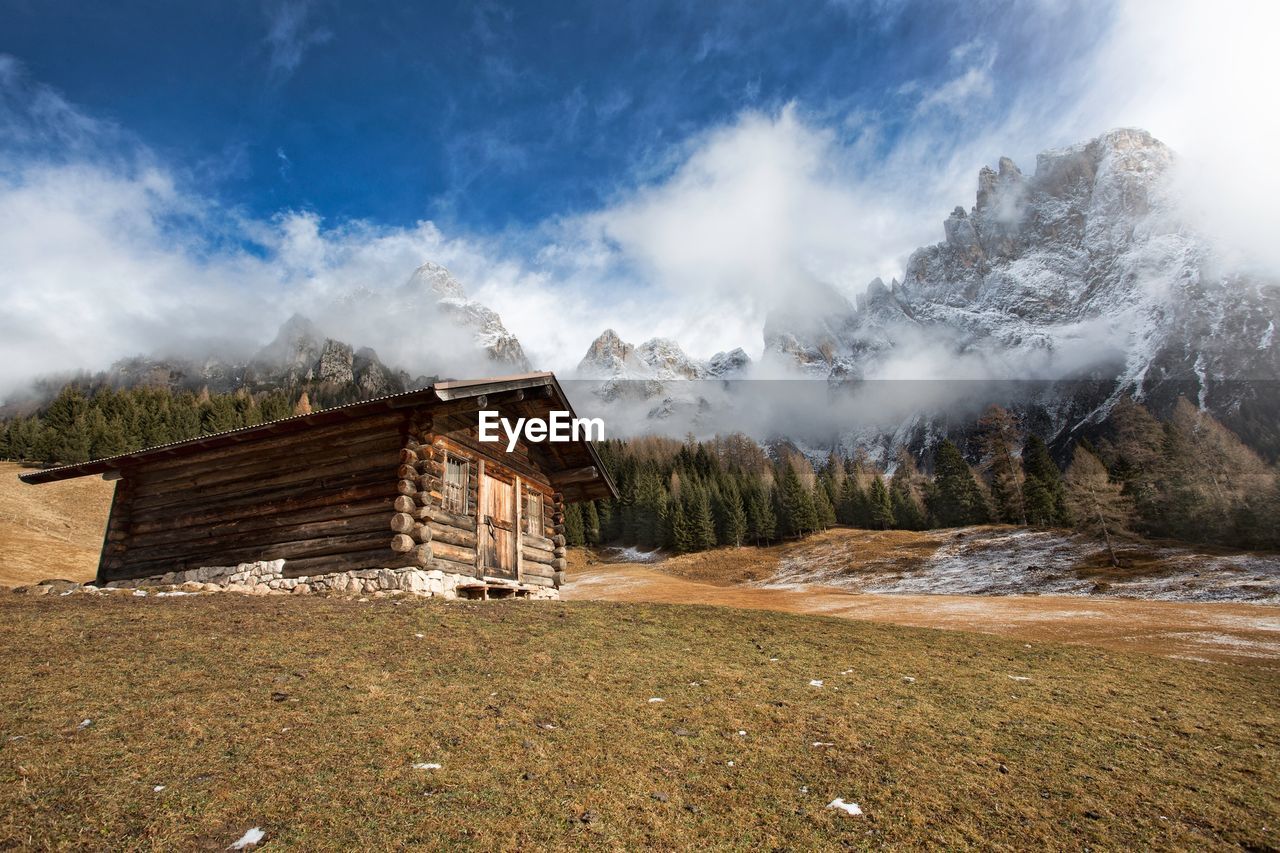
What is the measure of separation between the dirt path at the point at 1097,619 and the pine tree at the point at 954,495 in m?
39.1

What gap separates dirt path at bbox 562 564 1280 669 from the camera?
17453 mm

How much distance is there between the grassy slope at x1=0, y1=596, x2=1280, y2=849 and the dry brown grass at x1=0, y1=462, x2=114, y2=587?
27.8 metres

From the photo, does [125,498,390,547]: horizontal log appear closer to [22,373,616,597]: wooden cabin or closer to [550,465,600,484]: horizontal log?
[22,373,616,597]: wooden cabin

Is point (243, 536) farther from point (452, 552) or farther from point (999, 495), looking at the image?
point (999, 495)

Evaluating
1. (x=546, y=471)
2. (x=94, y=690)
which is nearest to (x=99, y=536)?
(x=546, y=471)

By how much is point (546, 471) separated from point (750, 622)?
414 inches

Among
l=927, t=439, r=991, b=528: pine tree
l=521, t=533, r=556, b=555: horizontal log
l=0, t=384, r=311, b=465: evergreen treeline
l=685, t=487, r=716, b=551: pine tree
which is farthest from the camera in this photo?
l=685, t=487, r=716, b=551: pine tree

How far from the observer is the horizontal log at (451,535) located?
49.4 ft

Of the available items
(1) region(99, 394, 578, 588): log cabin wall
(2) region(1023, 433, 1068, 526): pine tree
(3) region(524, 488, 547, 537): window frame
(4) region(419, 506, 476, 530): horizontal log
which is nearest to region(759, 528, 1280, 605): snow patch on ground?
(2) region(1023, 433, 1068, 526): pine tree

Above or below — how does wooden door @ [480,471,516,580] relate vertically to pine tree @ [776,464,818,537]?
below

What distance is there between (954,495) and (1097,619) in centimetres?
5565

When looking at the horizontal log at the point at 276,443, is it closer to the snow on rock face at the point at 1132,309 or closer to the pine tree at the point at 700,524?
the pine tree at the point at 700,524

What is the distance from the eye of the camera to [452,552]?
51.5ft

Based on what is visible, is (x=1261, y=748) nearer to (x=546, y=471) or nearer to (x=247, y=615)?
(x=247, y=615)
